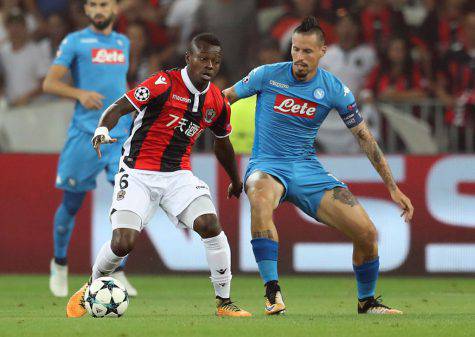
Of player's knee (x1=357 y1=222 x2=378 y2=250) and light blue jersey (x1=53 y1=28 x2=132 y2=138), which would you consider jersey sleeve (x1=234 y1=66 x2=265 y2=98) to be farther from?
light blue jersey (x1=53 y1=28 x2=132 y2=138)

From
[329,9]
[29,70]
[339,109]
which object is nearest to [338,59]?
[329,9]

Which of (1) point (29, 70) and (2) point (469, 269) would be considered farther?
(1) point (29, 70)

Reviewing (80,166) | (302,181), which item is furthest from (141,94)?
(80,166)

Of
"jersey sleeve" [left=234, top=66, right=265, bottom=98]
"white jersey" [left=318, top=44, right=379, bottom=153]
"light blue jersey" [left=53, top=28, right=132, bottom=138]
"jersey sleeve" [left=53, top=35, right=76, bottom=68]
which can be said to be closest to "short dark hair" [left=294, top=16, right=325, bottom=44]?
"jersey sleeve" [left=234, top=66, right=265, bottom=98]

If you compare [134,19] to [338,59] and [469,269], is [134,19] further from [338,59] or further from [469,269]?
[469,269]

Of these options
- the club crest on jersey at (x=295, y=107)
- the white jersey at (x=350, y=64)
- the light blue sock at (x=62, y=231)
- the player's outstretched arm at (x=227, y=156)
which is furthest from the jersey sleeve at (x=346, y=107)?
A: the white jersey at (x=350, y=64)

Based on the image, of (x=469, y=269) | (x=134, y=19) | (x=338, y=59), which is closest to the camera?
(x=469, y=269)

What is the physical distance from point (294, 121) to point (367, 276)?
4.48ft

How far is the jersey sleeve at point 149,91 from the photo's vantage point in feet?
28.2

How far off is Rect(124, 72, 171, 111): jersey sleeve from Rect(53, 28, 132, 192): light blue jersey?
2.77 m

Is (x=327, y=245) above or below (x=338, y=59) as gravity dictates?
below

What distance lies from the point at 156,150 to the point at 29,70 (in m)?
7.14

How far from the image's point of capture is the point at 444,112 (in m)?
14.0

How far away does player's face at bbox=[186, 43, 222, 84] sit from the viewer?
8.58 meters
